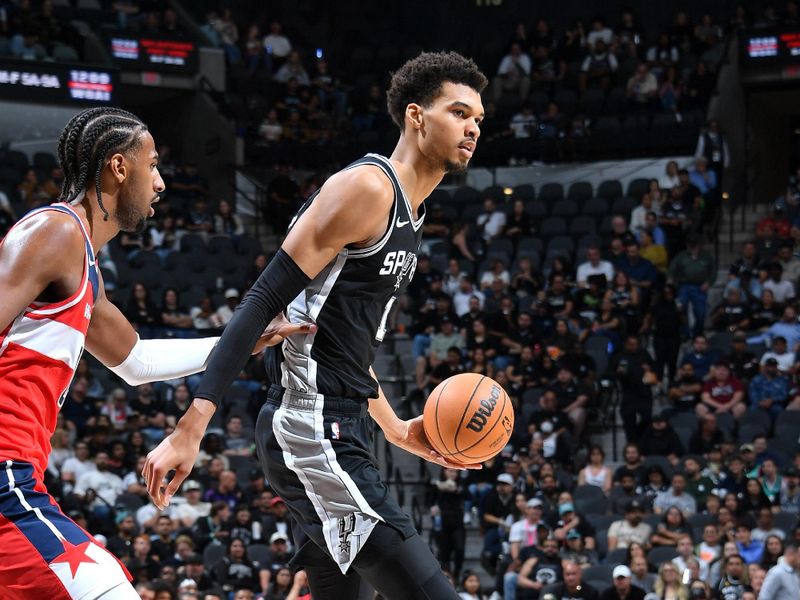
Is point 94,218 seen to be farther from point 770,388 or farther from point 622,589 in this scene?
point 770,388

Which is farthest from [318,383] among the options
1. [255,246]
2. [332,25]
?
[332,25]

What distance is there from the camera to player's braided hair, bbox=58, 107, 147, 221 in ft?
12.0

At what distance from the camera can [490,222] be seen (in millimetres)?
17312

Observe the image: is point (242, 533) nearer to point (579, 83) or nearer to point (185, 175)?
point (185, 175)

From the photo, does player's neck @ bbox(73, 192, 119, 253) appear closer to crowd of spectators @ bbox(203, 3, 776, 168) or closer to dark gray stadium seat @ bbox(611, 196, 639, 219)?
dark gray stadium seat @ bbox(611, 196, 639, 219)

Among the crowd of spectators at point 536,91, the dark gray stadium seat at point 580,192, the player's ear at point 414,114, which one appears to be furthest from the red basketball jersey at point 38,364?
the crowd of spectators at point 536,91

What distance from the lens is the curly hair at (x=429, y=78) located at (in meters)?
4.21

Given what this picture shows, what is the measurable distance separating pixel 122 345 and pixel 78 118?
78cm

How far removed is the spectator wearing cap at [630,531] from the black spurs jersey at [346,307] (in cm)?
795

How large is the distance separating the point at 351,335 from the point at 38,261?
1.09 m

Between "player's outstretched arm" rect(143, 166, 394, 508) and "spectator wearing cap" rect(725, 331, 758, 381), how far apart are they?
1063cm

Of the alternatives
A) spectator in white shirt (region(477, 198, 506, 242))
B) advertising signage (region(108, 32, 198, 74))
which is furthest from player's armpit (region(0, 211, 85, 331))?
advertising signage (region(108, 32, 198, 74))

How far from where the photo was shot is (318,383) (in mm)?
4012

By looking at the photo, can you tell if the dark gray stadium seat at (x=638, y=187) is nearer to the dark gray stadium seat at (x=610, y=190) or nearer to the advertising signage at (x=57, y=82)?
the dark gray stadium seat at (x=610, y=190)
